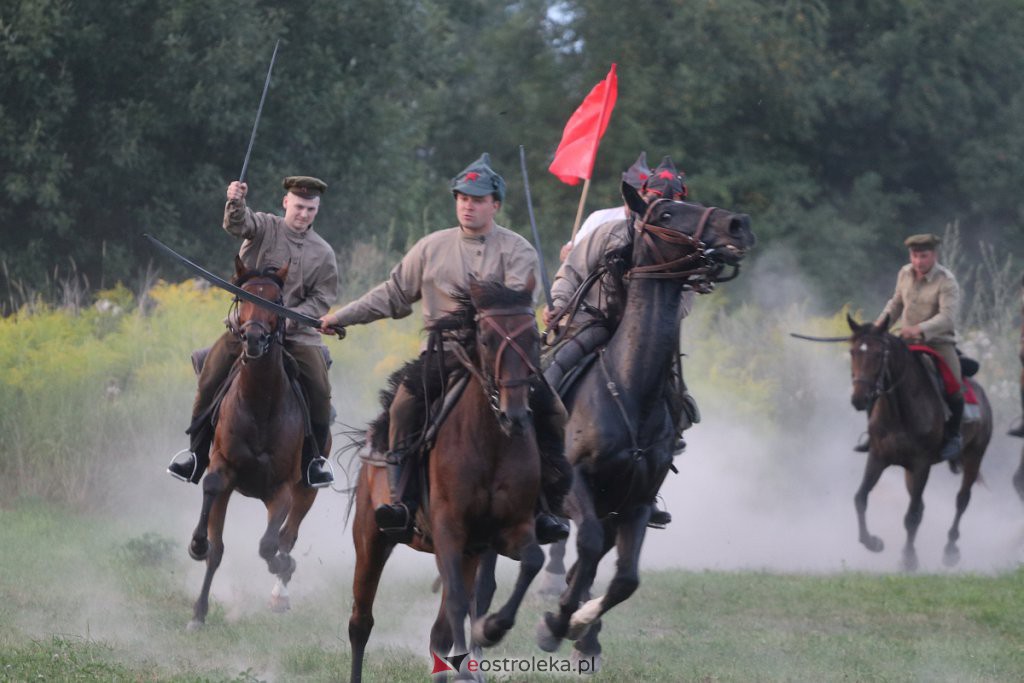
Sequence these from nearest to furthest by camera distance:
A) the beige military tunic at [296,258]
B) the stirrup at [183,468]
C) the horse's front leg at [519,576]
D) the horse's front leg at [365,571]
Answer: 1. the horse's front leg at [519,576]
2. the horse's front leg at [365,571]
3. the beige military tunic at [296,258]
4. the stirrup at [183,468]

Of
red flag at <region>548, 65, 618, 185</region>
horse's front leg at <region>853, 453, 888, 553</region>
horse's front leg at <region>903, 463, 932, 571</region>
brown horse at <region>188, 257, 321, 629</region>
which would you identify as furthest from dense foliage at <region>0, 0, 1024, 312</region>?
brown horse at <region>188, 257, 321, 629</region>

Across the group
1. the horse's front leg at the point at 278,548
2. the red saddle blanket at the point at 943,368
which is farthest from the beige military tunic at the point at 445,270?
the red saddle blanket at the point at 943,368

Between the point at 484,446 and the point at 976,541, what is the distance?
539 inches

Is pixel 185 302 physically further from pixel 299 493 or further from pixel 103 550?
pixel 299 493

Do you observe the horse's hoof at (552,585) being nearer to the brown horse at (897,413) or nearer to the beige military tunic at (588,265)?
the beige military tunic at (588,265)

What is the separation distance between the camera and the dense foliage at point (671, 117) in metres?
27.0

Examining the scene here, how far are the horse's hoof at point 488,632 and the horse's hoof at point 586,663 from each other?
1.60m

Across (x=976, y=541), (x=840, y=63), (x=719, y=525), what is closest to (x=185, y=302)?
(x=719, y=525)

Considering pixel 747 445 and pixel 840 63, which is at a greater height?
pixel 840 63

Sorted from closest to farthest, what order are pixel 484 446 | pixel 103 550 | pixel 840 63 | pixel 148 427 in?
pixel 484 446 < pixel 103 550 < pixel 148 427 < pixel 840 63

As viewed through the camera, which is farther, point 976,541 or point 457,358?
point 976,541

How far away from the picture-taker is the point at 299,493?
13.2 meters

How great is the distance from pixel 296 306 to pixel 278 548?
2.05 metres

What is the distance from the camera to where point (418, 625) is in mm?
12094
